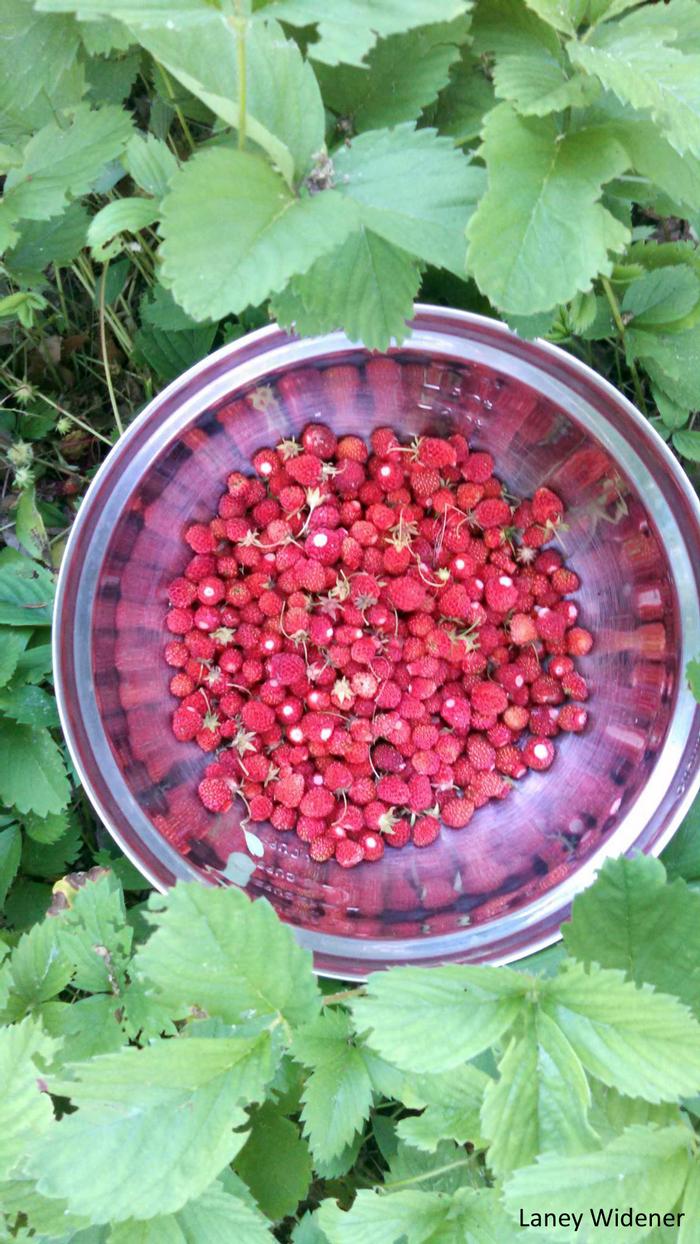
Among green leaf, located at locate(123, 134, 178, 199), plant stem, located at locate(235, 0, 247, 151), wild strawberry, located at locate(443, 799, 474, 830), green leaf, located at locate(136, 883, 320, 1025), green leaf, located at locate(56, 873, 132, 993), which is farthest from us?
wild strawberry, located at locate(443, 799, 474, 830)

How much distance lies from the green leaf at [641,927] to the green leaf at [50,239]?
85cm

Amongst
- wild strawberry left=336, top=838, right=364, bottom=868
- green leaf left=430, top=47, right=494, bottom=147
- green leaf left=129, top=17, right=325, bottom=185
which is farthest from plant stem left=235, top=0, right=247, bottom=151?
wild strawberry left=336, top=838, right=364, bottom=868

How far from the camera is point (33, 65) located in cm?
87

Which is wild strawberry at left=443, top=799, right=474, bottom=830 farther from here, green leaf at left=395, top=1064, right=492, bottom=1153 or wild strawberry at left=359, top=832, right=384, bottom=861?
green leaf at left=395, top=1064, right=492, bottom=1153

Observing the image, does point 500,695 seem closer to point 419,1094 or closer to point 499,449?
point 499,449

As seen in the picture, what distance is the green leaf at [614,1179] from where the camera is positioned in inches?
21.8

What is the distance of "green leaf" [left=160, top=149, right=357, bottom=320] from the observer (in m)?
0.63

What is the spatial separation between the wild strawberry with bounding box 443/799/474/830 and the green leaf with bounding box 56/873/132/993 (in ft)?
1.36

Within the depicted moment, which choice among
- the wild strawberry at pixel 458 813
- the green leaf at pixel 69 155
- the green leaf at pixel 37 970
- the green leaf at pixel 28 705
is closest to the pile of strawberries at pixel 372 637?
the wild strawberry at pixel 458 813

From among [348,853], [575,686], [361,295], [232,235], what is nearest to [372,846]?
[348,853]

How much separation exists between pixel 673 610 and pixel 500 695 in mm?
244

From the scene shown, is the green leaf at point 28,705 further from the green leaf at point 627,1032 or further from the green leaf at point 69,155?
the green leaf at point 627,1032

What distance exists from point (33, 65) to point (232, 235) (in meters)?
0.41

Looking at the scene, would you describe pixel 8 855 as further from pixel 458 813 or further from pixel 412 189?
pixel 412 189
